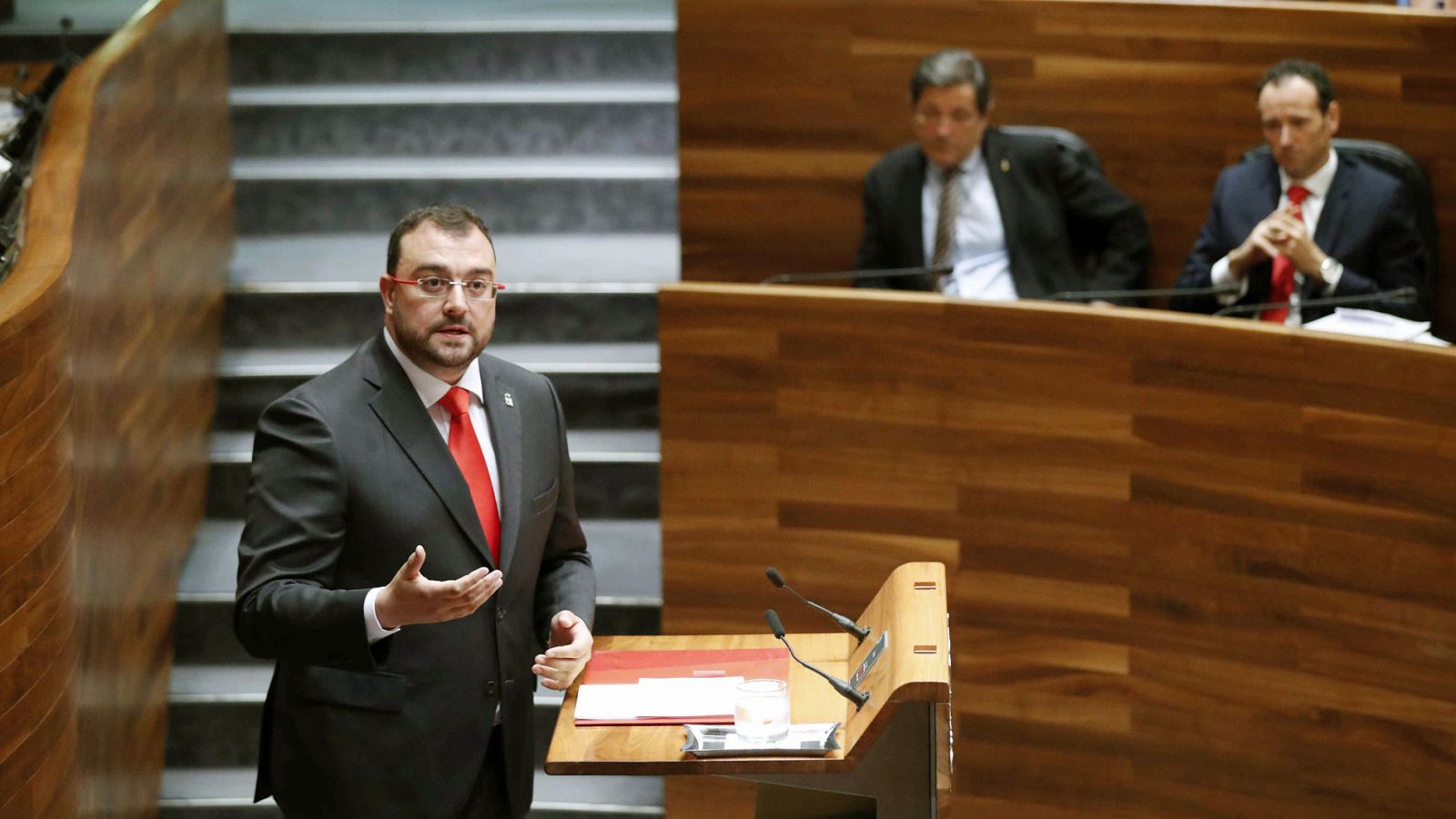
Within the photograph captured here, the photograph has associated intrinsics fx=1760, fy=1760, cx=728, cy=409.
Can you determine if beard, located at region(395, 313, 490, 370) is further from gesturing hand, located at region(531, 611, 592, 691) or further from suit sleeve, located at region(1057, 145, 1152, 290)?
suit sleeve, located at region(1057, 145, 1152, 290)

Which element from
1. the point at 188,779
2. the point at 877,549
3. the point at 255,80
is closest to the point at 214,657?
the point at 188,779

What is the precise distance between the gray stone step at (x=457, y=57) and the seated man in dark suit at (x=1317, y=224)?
64.8 inches

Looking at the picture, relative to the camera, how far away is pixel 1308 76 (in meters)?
2.93

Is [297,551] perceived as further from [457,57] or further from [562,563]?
[457,57]

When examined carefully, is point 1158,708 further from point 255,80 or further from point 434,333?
point 255,80

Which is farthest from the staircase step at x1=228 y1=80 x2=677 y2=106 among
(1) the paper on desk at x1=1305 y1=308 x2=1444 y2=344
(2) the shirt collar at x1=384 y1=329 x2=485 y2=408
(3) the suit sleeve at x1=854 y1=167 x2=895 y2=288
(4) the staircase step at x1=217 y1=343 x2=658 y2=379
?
(2) the shirt collar at x1=384 y1=329 x2=485 y2=408

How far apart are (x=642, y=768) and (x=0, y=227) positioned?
1.50 metres

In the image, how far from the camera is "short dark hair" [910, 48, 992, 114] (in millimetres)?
3086

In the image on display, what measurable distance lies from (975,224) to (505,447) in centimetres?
151

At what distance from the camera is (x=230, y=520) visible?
135 inches

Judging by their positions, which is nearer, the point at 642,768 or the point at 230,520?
the point at 642,768

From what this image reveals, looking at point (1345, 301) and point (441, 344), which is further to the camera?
point (1345, 301)

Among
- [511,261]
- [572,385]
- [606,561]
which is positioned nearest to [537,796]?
[606,561]

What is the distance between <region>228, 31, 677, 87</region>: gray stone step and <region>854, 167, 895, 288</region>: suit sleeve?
1066 millimetres
